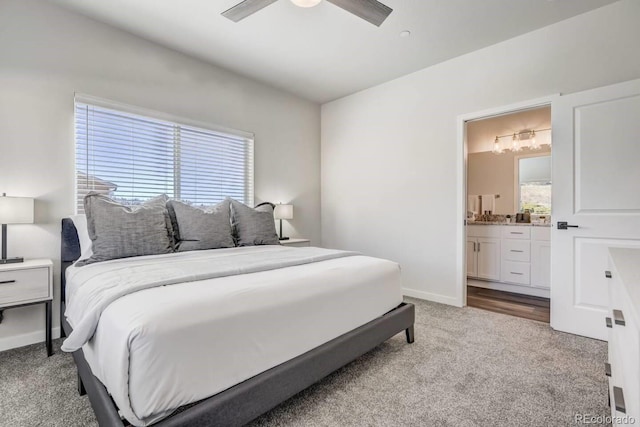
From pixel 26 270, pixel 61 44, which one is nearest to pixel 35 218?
pixel 26 270

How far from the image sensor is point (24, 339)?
8.06 feet

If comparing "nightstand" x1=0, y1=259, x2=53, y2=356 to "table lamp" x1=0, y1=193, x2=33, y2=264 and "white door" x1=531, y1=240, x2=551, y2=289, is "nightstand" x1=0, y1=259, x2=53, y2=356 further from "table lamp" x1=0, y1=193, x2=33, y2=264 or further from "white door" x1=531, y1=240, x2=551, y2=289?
"white door" x1=531, y1=240, x2=551, y2=289

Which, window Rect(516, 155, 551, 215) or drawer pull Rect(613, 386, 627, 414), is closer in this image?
drawer pull Rect(613, 386, 627, 414)

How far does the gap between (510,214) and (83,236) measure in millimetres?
5486

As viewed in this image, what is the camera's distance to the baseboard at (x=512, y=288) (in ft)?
12.7

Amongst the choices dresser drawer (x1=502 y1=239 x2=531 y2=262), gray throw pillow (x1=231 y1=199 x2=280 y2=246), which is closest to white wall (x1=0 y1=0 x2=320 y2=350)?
gray throw pillow (x1=231 y1=199 x2=280 y2=246)

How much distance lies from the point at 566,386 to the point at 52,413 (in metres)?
2.89

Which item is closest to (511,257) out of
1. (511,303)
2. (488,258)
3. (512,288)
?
(488,258)

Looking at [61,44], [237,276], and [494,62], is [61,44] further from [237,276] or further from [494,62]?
[494,62]

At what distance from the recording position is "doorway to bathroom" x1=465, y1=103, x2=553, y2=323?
12.6 ft

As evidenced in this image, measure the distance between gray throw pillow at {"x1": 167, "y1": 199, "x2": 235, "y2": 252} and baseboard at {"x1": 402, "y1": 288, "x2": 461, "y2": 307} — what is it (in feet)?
7.58

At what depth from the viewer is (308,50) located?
331 cm

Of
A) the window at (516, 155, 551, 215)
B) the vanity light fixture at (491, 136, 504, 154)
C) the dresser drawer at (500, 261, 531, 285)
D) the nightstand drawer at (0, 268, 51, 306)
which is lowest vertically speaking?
the dresser drawer at (500, 261, 531, 285)

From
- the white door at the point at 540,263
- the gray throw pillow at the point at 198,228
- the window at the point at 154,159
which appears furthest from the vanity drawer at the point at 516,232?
the gray throw pillow at the point at 198,228
